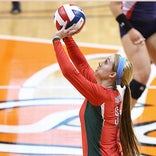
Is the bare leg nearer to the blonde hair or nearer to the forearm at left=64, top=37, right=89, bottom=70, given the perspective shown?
the forearm at left=64, top=37, right=89, bottom=70

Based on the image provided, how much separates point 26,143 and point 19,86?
1.29m

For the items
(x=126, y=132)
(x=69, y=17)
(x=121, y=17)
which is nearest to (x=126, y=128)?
(x=126, y=132)

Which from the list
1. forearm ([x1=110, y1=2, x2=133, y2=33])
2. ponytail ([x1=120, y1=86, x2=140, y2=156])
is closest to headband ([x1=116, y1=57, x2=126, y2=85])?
ponytail ([x1=120, y1=86, x2=140, y2=156])

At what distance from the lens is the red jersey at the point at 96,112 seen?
10.2 ft

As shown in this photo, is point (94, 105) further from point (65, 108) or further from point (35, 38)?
point (35, 38)

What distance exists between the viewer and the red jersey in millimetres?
3096

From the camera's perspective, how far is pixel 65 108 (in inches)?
201

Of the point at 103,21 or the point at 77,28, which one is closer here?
the point at 77,28

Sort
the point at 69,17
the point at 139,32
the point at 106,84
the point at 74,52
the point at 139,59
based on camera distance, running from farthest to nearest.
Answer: the point at 139,32 < the point at 139,59 < the point at 74,52 < the point at 69,17 < the point at 106,84

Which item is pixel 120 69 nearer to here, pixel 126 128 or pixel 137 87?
pixel 126 128

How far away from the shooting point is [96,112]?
3.17m

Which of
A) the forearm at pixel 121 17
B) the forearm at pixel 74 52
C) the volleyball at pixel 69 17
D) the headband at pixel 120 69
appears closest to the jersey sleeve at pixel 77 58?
the forearm at pixel 74 52

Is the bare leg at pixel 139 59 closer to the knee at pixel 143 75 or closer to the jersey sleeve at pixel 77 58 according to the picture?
the knee at pixel 143 75

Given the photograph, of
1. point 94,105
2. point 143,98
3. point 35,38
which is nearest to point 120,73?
point 94,105
